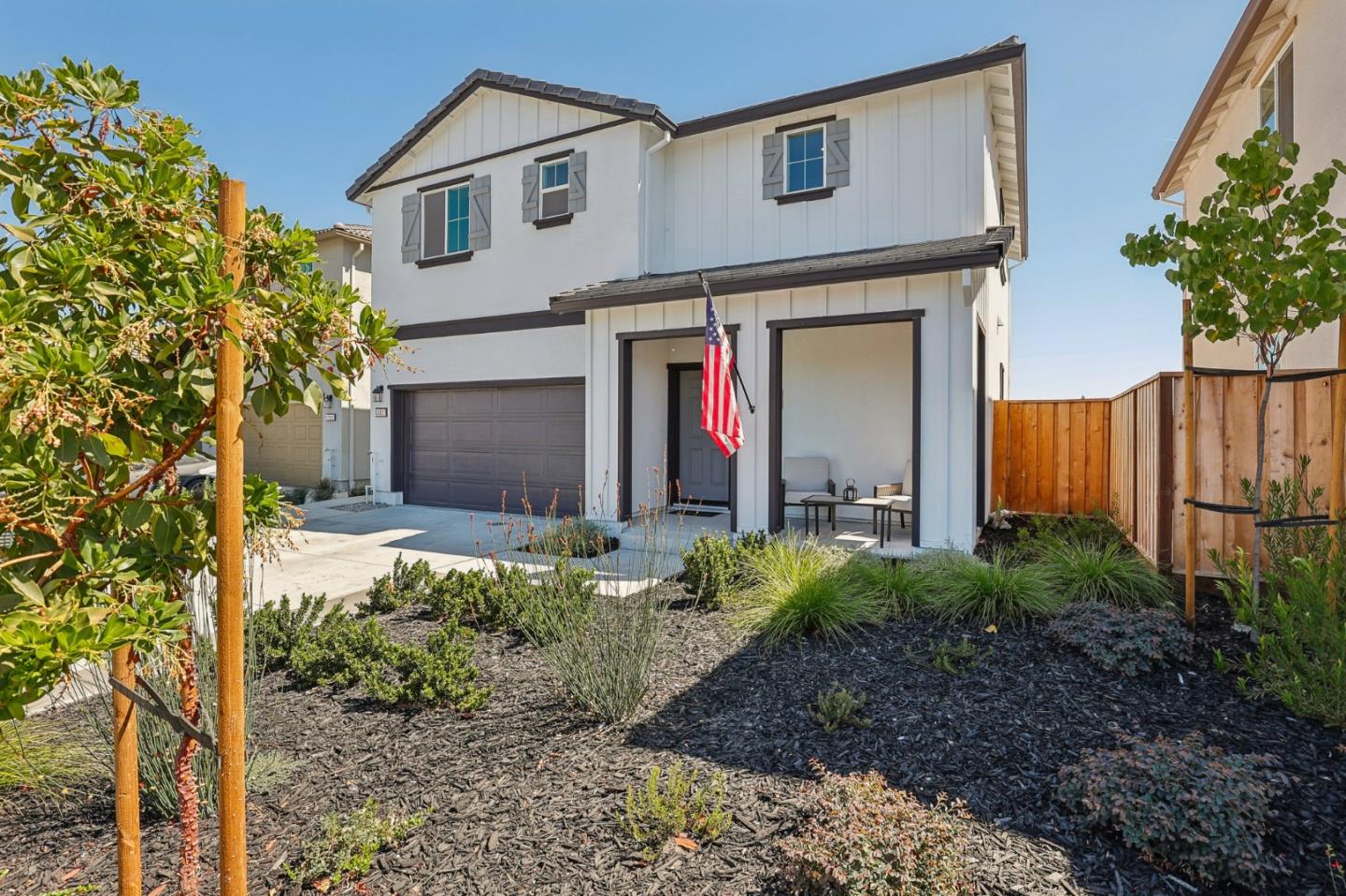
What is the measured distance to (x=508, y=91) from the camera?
10695 millimetres

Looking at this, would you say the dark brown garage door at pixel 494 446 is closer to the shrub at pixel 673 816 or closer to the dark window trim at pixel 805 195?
the dark window trim at pixel 805 195

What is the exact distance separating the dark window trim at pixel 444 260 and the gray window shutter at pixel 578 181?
2.19 meters

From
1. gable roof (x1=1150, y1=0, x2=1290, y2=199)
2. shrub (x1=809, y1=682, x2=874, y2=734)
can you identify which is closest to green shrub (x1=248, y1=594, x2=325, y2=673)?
shrub (x1=809, y1=682, x2=874, y2=734)

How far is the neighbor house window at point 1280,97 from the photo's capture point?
6.55m

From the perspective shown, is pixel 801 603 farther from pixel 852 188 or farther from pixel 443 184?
pixel 443 184

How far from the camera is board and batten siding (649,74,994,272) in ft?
26.7

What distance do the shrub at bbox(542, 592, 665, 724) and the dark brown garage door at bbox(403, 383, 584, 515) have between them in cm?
620

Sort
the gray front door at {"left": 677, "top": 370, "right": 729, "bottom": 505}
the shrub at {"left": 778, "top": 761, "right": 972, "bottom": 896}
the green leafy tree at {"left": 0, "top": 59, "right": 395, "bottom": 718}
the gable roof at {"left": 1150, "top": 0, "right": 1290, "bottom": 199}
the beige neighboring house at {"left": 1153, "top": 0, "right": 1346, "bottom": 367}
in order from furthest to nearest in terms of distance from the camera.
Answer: the gray front door at {"left": 677, "top": 370, "right": 729, "bottom": 505} < the gable roof at {"left": 1150, "top": 0, "right": 1290, "bottom": 199} < the beige neighboring house at {"left": 1153, "top": 0, "right": 1346, "bottom": 367} < the shrub at {"left": 778, "top": 761, "right": 972, "bottom": 896} < the green leafy tree at {"left": 0, "top": 59, "right": 395, "bottom": 718}

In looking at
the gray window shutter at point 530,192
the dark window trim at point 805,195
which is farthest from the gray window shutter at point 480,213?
the dark window trim at point 805,195

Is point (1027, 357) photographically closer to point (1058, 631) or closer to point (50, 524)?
point (1058, 631)

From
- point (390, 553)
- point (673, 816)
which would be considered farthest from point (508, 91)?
point (673, 816)

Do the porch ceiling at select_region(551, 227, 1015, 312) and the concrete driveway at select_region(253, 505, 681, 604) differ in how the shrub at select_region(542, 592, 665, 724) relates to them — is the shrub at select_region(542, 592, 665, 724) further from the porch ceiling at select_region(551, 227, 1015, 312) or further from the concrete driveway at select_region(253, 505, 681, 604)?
the porch ceiling at select_region(551, 227, 1015, 312)

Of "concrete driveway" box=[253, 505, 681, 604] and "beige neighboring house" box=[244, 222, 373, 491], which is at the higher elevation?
"beige neighboring house" box=[244, 222, 373, 491]

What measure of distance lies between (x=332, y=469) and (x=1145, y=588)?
14.3m
